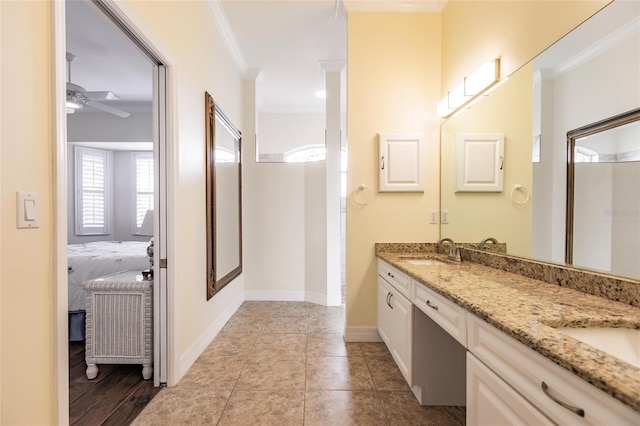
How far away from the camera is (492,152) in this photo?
6.77ft

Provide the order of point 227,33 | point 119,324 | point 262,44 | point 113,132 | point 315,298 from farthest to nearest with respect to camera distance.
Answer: point 113,132 < point 315,298 < point 262,44 < point 227,33 < point 119,324

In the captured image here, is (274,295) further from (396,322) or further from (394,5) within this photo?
(394,5)

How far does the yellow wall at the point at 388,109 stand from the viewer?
8.90 feet

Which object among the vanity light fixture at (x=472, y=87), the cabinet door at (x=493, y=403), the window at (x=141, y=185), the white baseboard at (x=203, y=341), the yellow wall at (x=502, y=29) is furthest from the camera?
the window at (x=141, y=185)

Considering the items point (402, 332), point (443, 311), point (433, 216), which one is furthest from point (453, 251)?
point (443, 311)

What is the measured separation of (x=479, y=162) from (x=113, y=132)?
5.47 metres

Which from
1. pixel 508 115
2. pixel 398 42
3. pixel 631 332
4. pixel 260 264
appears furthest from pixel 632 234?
pixel 260 264

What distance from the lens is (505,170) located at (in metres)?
1.96

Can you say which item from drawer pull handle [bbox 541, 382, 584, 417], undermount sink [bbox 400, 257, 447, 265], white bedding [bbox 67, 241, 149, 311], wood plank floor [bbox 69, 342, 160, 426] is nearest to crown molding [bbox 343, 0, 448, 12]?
undermount sink [bbox 400, 257, 447, 265]

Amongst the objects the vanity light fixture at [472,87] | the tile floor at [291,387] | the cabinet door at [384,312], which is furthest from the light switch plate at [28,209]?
the vanity light fixture at [472,87]

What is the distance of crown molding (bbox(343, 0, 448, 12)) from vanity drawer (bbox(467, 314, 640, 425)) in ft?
8.86

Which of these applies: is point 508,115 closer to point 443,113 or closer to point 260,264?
point 443,113

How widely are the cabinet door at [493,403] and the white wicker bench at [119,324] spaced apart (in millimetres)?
1956

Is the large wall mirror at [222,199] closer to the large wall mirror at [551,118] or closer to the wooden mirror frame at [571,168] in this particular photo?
the large wall mirror at [551,118]
